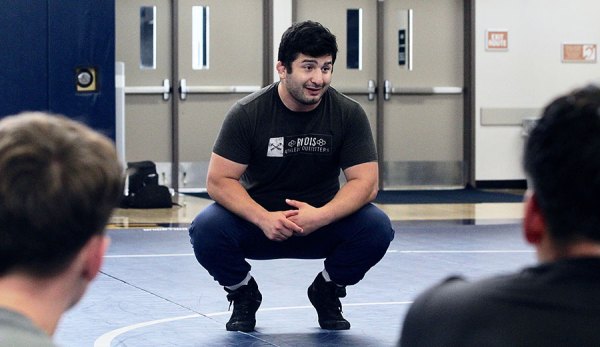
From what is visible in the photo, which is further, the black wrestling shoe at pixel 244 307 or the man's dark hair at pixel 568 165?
the black wrestling shoe at pixel 244 307

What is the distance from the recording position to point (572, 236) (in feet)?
4.26

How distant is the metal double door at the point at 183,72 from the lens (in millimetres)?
11727

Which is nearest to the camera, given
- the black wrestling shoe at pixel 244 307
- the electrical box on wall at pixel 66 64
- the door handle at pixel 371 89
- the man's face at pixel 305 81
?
the black wrestling shoe at pixel 244 307

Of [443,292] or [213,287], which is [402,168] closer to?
[213,287]

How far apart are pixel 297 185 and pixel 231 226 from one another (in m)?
0.37

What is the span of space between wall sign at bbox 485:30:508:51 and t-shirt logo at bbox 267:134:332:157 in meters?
8.50

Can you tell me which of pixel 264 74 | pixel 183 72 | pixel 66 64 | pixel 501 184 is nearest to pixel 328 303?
pixel 66 64

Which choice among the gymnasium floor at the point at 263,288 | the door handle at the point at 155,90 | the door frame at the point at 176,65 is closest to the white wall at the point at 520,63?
the door frame at the point at 176,65

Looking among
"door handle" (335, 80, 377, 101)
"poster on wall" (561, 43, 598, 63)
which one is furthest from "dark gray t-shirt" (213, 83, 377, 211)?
"poster on wall" (561, 43, 598, 63)

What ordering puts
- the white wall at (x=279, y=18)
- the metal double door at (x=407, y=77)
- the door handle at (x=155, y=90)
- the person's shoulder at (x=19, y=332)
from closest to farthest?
the person's shoulder at (x=19, y=332)
the door handle at (x=155, y=90)
the white wall at (x=279, y=18)
the metal double door at (x=407, y=77)

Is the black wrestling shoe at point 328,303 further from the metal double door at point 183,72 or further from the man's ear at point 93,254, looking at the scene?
the metal double door at point 183,72

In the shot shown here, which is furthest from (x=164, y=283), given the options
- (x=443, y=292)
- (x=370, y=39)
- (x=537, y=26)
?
(x=537, y=26)

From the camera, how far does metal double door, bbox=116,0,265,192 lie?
11.7 meters

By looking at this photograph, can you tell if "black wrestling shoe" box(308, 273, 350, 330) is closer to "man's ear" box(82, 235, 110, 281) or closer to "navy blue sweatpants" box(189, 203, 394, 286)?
"navy blue sweatpants" box(189, 203, 394, 286)
